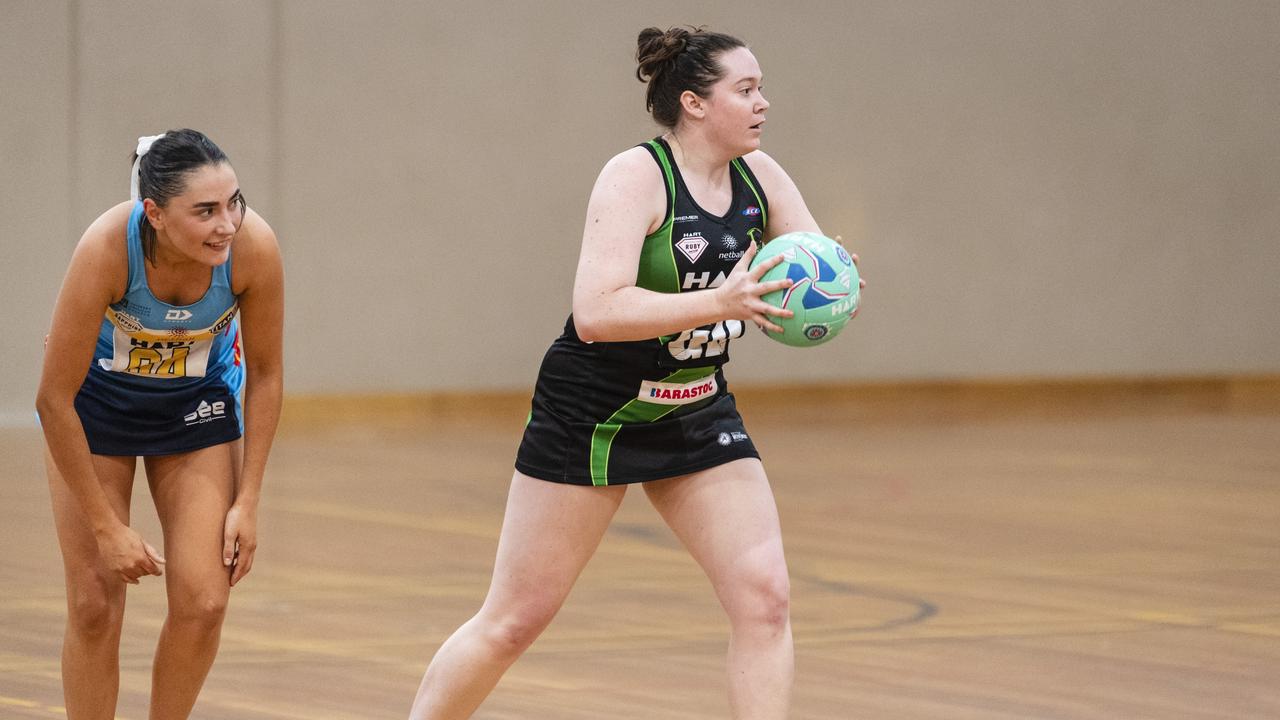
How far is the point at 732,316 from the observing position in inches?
134

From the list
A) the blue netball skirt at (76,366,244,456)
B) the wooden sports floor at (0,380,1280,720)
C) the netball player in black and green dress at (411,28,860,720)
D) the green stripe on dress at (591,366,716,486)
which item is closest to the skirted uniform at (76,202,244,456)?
the blue netball skirt at (76,366,244,456)

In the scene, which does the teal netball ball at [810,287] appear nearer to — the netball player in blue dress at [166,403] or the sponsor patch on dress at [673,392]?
the sponsor patch on dress at [673,392]

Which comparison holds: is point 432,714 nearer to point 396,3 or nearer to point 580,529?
point 580,529

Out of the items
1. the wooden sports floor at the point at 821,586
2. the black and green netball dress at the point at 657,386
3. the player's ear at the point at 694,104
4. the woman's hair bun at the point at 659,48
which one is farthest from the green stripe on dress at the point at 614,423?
the wooden sports floor at the point at 821,586

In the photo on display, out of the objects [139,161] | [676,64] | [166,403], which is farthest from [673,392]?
[139,161]

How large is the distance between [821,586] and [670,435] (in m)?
3.21

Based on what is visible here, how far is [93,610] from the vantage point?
3.82m

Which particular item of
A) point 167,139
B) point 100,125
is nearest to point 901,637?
point 167,139

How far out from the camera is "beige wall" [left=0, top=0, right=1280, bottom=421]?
39.1 feet

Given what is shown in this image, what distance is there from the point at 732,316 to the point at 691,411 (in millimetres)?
454

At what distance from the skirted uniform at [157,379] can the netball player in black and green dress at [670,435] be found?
735 millimetres

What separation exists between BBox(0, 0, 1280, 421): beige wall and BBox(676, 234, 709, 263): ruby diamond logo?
8.98 metres

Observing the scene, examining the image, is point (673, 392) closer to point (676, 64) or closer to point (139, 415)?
point (676, 64)

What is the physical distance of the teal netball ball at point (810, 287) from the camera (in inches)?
136
